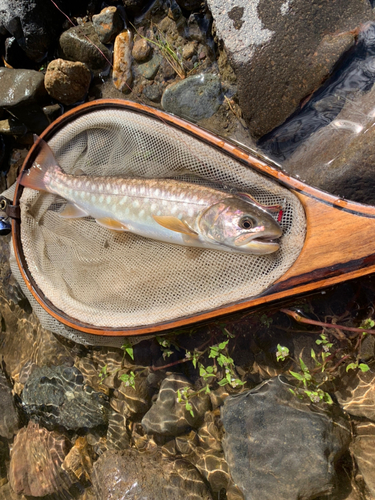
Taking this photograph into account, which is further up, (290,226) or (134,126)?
(134,126)

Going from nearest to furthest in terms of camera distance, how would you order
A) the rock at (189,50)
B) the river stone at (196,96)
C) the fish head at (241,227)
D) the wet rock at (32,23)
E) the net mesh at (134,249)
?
the fish head at (241,227)
the net mesh at (134,249)
the river stone at (196,96)
the rock at (189,50)
the wet rock at (32,23)

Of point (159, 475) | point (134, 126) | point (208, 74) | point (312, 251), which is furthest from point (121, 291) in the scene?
point (208, 74)

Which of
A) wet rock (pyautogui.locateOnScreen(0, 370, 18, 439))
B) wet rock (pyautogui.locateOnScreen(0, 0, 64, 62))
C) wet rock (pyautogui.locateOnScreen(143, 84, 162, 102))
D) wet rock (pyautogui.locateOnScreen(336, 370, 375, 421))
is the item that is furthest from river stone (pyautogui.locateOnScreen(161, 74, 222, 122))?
wet rock (pyautogui.locateOnScreen(0, 370, 18, 439))

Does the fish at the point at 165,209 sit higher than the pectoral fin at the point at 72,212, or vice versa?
the fish at the point at 165,209

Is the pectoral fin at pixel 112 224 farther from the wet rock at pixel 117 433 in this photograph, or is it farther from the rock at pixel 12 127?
the rock at pixel 12 127

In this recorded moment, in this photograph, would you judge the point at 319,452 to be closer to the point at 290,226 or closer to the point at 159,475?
the point at 159,475

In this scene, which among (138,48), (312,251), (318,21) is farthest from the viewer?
(138,48)

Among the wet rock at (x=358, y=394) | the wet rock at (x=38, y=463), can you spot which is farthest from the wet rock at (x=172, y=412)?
the wet rock at (x=358, y=394)
